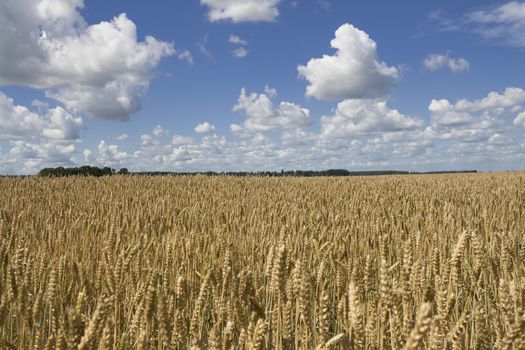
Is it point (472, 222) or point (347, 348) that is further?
point (472, 222)

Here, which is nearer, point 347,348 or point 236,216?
point 347,348

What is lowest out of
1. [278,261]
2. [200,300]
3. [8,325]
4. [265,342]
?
[8,325]

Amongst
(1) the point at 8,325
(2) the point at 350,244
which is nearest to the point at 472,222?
(2) the point at 350,244

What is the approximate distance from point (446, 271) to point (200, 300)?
4.62ft

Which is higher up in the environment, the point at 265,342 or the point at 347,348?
the point at 347,348

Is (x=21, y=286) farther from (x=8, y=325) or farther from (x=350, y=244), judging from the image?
(x=350, y=244)

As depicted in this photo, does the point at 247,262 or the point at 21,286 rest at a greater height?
the point at 21,286

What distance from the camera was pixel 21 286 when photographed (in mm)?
1919

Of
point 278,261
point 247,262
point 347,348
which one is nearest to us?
point 347,348

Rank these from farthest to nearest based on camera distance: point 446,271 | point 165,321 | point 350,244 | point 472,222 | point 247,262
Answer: point 472,222 → point 350,244 → point 247,262 → point 446,271 → point 165,321

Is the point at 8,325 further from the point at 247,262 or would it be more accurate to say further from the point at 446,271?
the point at 446,271

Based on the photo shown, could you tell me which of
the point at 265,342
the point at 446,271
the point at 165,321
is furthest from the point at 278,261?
the point at 446,271

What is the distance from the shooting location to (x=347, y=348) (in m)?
1.24

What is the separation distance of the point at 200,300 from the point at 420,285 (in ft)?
4.39
